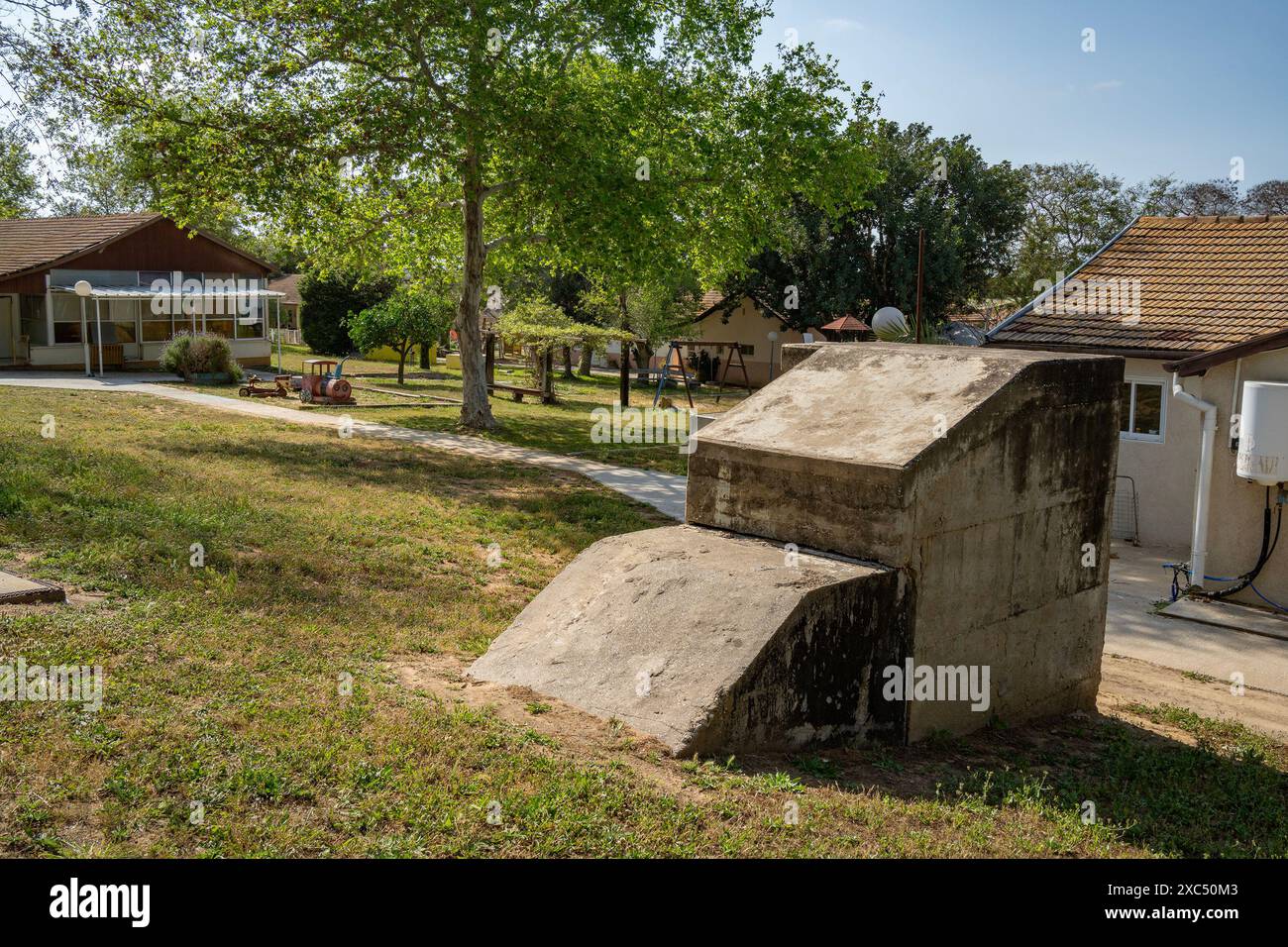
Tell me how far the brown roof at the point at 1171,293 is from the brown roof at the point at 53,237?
25.8 m

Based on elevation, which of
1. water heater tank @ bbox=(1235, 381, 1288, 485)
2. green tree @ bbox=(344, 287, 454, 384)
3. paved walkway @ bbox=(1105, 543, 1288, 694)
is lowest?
paved walkway @ bbox=(1105, 543, 1288, 694)

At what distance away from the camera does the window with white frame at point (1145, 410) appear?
51.1 ft

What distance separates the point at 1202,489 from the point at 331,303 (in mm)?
34360

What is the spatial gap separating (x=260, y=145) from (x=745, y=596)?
16717 millimetres

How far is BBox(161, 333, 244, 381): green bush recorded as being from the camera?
28.2 meters

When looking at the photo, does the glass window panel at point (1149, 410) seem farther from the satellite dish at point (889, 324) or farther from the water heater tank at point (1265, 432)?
the satellite dish at point (889, 324)

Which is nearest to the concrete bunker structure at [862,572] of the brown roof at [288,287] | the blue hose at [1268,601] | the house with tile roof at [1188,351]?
the blue hose at [1268,601]

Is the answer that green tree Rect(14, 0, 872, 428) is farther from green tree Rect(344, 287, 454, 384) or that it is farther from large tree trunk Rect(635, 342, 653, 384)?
large tree trunk Rect(635, 342, 653, 384)

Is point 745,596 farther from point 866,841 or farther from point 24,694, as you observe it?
point 24,694

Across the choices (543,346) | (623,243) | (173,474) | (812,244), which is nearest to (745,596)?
(173,474)

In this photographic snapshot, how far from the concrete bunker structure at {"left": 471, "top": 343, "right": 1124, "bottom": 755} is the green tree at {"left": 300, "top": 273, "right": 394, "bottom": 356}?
34466 mm

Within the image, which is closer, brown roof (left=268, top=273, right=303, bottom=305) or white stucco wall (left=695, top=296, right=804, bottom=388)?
white stucco wall (left=695, top=296, right=804, bottom=388)

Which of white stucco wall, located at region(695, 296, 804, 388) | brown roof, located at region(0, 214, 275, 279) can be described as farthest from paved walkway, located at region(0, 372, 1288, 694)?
white stucco wall, located at region(695, 296, 804, 388)
